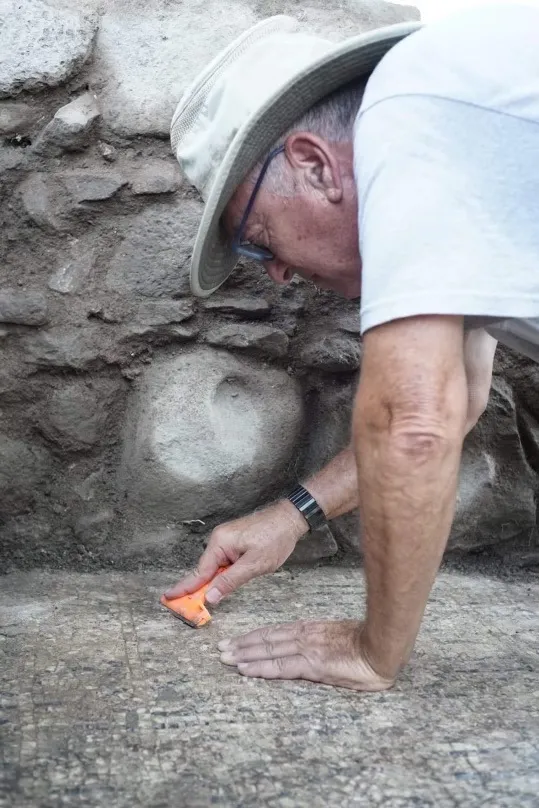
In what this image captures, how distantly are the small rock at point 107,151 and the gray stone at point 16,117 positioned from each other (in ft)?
0.41

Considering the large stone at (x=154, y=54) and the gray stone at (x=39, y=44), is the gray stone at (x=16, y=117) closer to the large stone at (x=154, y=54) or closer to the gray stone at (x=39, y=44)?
the gray stone at (x=39, y=44)

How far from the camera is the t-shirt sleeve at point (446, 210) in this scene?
110cm

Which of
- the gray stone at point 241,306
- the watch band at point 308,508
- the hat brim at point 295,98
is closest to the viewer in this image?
the hat brim at point 295,98

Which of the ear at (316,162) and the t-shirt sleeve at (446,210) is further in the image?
→ the ear at (316,162)

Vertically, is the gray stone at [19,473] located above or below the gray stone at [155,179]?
below

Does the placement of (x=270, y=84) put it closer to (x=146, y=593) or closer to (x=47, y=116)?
(x=47, y=116)

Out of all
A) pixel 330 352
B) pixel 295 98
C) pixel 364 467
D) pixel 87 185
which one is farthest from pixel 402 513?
pixel 87 185

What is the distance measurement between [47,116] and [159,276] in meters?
0.36

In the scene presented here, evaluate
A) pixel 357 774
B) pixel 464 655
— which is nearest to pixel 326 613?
pixel 464 655

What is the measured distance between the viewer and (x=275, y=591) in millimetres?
1804

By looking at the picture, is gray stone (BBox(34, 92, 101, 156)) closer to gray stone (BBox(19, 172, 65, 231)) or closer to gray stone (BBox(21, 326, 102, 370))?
gray stone (BBox(19, 172, 65, 231))

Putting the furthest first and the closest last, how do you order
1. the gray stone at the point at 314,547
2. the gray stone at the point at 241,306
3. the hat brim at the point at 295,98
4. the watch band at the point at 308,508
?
the gray stone at the point at 314,547 < the gray stone at the point at 241,306 < the watch band at the point at 308,508 < the hat brim at the point at 295,98

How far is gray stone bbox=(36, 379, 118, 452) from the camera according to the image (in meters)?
1.78

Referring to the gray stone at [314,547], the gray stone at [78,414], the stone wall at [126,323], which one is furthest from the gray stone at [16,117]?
the gray stone at [314,547]
